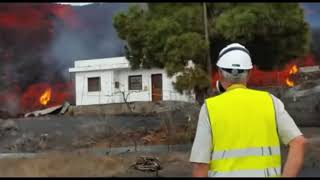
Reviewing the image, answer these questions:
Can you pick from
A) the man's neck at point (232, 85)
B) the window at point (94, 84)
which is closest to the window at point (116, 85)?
the window at point (94, 84)

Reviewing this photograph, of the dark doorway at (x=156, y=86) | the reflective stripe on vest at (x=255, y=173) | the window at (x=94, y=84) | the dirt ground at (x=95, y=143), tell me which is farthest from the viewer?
the window at (x=94, y=84)

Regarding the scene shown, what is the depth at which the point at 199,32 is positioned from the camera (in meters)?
24.4

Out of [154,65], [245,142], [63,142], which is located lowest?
[63,142]

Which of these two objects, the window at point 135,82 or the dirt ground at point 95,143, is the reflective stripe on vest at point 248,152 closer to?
the dirt ground at point 95,143

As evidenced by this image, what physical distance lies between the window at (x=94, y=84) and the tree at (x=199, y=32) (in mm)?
20256

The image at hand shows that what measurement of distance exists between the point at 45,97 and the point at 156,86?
1299 centimetres

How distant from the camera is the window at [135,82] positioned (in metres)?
44.5

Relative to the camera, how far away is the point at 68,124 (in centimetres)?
1981

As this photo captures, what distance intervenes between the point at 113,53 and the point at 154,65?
24828mm

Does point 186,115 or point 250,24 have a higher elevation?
point 250,24

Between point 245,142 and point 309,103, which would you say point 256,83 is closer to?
point 309,103

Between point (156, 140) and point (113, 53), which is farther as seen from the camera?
point (113, 53)

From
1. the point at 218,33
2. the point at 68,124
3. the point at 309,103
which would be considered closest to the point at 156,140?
the point at 68,124

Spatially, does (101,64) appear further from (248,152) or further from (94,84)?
(248,152)
